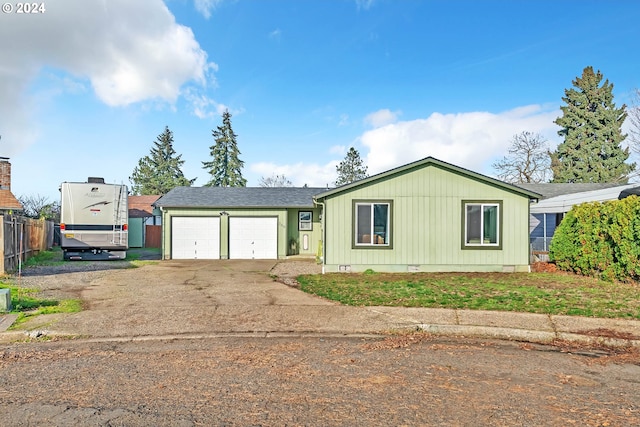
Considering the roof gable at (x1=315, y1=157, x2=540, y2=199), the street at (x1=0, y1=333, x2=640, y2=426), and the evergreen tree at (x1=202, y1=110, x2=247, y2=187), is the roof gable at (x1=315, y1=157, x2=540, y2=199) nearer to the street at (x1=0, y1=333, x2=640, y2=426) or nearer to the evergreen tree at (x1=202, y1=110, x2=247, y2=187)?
the street at (x1=0, y1=333, x2=640, y2=426)

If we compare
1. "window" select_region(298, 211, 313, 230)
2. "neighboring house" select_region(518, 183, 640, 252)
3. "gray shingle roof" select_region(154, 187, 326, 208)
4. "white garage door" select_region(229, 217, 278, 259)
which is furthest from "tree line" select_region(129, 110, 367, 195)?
"neighboring house" select_region(518, 183, 640, 252)

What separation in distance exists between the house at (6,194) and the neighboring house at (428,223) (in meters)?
17.8

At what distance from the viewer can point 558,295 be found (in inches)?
371

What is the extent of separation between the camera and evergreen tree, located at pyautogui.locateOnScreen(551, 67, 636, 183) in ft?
123

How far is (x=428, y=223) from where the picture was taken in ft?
45.9

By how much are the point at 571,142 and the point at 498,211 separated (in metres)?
31.0

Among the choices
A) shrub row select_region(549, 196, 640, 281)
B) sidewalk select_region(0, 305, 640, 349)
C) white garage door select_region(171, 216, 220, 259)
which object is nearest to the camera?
sidewalk select_region(0, 305, 640, 349)

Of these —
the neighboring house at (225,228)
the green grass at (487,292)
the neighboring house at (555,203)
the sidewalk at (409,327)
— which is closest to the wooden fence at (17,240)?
the neighboring house at (225,228)

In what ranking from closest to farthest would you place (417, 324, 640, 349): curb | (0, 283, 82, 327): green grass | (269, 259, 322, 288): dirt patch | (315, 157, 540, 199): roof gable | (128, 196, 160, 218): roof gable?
(417, 324, 640, 349): curb
(0, 283, 82, 327): green grass
(269, 259, 322, 288): dirt patch
(315, 157, 540, 199): roof gable
(128, 196, 160, 218): roof gable

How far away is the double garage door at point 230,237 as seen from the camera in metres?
20.8

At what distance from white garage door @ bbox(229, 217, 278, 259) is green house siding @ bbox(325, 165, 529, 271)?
295 inches

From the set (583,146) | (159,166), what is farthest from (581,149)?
(159,166)

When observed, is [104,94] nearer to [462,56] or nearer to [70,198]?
[70,198]

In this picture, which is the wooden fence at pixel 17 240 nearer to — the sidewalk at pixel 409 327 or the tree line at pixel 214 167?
the sidewalk at pixel 409 327
